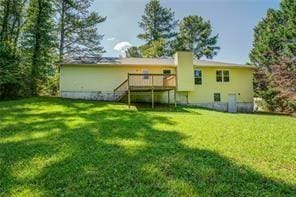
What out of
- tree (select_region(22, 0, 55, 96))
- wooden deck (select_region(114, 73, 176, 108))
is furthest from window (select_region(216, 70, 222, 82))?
tree (select_region(22, 0, 55, 96))

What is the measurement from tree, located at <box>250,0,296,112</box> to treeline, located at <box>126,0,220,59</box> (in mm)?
8290

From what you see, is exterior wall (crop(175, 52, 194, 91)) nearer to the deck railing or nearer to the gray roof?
the gray roof

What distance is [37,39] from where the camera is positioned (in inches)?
1067

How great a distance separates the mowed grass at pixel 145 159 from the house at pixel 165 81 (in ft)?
36.1

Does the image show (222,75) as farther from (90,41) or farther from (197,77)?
(90,41)

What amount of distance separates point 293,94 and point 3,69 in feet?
75.0

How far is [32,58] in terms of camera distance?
2677cm

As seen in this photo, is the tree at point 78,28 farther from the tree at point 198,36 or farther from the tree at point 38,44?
the tree at point 198,36

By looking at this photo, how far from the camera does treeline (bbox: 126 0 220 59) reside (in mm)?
46406

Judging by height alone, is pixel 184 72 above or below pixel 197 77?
above

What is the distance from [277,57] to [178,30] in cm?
1763

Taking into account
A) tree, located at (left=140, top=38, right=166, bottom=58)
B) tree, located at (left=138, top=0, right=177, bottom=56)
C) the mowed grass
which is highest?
tree, located at (left=138, top=0, right=177, bottom=56)

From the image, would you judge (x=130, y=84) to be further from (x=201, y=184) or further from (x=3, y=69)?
(x=201, y=184)

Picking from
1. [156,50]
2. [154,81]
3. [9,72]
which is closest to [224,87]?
[154,81]
